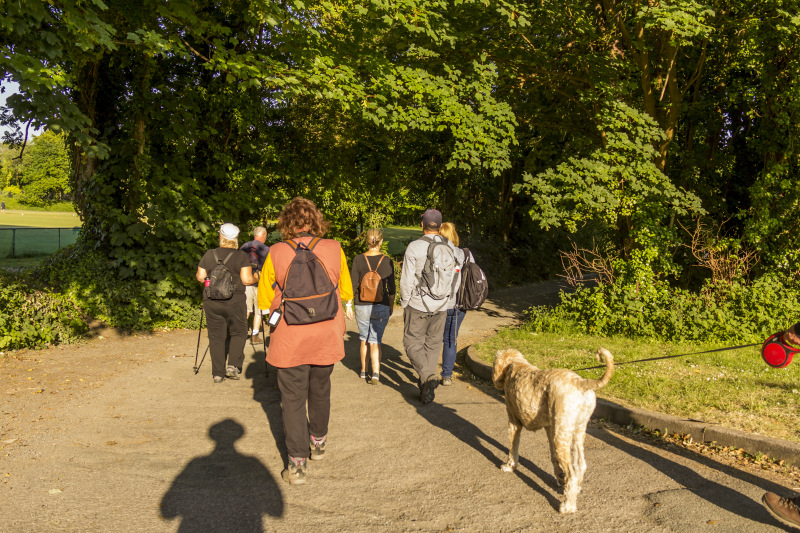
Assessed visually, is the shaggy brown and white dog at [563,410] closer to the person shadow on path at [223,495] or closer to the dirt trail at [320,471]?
the dirt trail at [320,471]

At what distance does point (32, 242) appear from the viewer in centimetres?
2947

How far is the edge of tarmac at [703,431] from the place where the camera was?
457cm

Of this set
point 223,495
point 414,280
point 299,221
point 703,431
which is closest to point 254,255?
point 414,280

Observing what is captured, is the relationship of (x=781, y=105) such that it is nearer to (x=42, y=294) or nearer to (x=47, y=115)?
(x=47, y=115)

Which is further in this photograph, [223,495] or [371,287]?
[371,287]

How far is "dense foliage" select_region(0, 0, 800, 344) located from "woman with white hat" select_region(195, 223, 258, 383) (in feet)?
9.85

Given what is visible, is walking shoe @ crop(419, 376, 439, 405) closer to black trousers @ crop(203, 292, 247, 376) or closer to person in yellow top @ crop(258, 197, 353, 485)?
person in yellow top @ crop(258, 197, 353, 485)

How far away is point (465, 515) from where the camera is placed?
3.68m

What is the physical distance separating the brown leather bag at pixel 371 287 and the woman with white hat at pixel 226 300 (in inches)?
52.3

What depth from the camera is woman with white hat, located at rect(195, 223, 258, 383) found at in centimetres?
674

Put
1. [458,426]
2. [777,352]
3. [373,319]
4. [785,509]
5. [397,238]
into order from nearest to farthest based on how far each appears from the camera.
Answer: [785,509] → [777,352] → [458,426] → [373,319] → [397,238]

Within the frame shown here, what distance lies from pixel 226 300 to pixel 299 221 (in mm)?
2920

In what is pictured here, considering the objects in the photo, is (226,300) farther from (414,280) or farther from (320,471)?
(320,471)

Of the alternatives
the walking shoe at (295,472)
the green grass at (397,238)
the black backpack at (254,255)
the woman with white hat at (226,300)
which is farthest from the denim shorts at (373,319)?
the green grass at (397,238)
